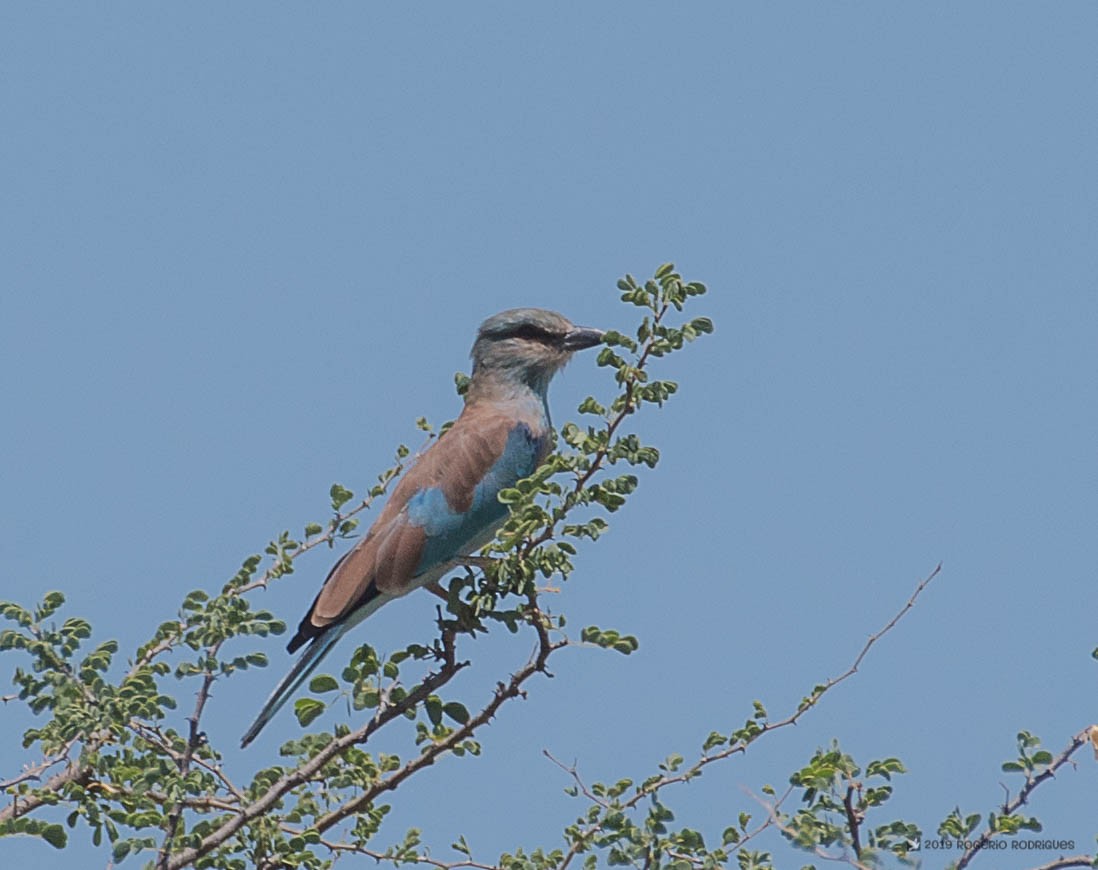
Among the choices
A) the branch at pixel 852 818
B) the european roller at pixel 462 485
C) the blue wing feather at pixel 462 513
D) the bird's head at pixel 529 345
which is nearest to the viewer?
the branch at pixel 852 818

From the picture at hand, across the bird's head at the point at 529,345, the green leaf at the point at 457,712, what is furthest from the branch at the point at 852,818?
the bird's head at the point at 529,345

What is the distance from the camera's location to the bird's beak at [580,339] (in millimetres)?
6473

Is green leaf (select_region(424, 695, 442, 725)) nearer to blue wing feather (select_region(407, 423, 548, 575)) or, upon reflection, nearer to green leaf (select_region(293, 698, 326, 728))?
green leaf (select_region(293, 698, 326, 728))

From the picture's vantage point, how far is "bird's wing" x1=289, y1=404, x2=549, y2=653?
5.39 m

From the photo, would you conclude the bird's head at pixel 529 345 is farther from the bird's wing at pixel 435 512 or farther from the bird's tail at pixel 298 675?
the bird's tail at pixel 298 675

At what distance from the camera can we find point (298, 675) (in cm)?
507

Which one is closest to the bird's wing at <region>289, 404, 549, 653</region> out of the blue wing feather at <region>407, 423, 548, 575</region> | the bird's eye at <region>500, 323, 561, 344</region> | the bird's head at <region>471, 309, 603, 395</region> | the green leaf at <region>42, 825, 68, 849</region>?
the blue wing feather at <region>407, 423, 548, 575</region>

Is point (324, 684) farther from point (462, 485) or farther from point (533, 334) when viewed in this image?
point (533, 334)

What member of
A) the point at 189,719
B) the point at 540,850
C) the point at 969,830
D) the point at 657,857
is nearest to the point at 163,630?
the point at 189,719

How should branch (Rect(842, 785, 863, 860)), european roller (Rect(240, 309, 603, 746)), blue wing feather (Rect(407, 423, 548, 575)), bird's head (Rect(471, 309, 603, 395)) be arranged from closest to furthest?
branch (Rect(842, 785, 863, 860)) → european roller (Rect(240, 309, 603, 746)) → blue wing feather (Rect(407, 423, 548, 575)) → bird's head (Rect(471, 309, 603, 395))

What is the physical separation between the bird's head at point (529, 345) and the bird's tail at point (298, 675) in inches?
57.2

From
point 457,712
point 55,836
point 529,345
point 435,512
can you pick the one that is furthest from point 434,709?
point 529,345

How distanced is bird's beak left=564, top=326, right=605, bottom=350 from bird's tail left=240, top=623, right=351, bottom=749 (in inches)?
64.6

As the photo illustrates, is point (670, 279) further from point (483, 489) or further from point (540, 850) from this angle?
point (483, 489)
